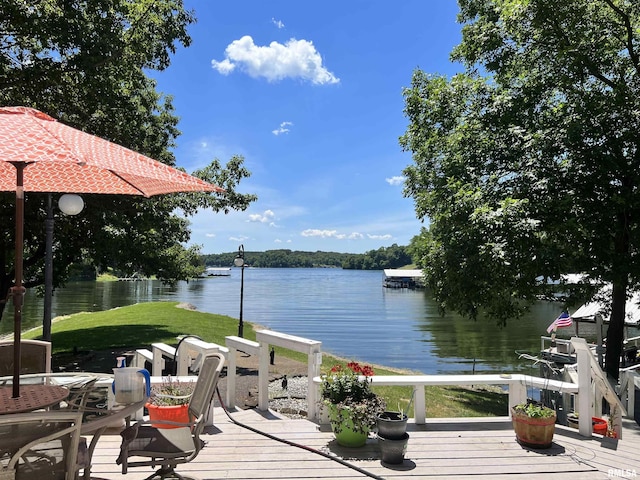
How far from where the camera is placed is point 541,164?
977 centimetres

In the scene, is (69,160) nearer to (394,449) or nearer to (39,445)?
(39,445)

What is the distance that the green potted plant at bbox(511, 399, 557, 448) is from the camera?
426 cm

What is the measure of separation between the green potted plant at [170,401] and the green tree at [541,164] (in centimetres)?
640

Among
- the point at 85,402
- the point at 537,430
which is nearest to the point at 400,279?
the point at 537,430

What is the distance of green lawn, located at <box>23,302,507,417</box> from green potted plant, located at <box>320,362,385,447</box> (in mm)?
847

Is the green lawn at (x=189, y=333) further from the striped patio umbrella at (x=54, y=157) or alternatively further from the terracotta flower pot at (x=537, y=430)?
the striped patio umbrella at (x=54, y=157)

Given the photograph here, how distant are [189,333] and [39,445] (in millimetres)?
18934

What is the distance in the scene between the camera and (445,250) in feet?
33.2

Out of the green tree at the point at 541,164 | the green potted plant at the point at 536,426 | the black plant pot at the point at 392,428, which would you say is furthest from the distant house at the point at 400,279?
the black plant pot at the point at 392,428

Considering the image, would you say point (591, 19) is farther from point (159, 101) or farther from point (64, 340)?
point (64, 340)

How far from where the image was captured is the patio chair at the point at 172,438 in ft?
9.71

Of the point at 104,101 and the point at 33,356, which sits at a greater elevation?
the point at 104,101

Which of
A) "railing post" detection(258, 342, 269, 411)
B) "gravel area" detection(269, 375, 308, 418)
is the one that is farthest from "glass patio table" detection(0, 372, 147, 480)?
"gravel area" detection(269, 375, 308, 418)

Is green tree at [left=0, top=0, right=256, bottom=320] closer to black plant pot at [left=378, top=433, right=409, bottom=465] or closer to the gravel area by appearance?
the gravel area
